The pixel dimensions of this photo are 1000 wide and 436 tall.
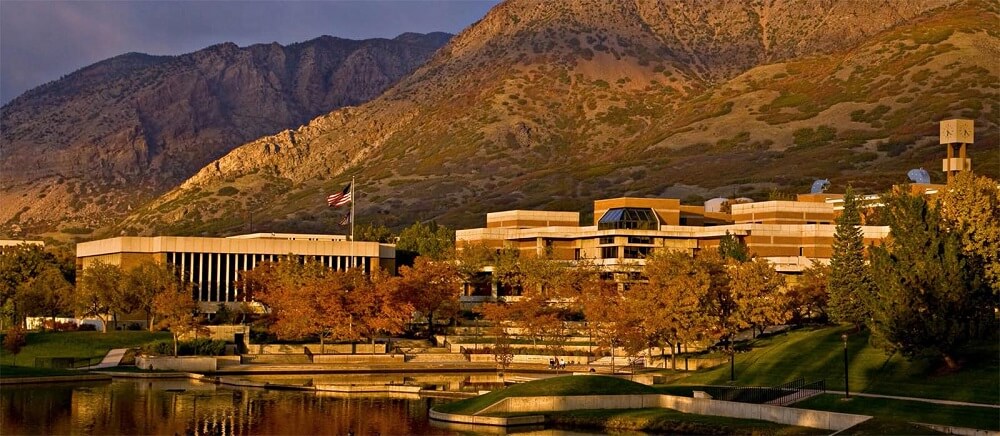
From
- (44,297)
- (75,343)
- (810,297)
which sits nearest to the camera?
(75,343)

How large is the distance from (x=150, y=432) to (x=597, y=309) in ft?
177

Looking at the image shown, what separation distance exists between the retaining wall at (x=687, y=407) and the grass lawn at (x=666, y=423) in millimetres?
747

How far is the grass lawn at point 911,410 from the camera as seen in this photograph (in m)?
62.2

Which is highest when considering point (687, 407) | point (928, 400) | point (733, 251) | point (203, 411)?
point (733, 251)

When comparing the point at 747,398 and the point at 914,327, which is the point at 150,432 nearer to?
the point at 747,398

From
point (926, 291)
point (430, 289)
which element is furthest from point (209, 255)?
point (926, 291)

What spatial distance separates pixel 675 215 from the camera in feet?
594

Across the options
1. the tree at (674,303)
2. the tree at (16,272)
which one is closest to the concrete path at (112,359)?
the tree at (16,272)

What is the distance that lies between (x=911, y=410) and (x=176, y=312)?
68.4 metres

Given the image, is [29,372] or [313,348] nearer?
[29,372]

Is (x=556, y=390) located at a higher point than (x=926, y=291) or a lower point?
lower

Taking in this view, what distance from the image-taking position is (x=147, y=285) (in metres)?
133

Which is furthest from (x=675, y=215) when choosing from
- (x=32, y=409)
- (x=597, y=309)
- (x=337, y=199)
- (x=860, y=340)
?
(x=32, y=409)

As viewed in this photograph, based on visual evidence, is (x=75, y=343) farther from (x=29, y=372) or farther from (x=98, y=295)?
(x=29, y=372)
